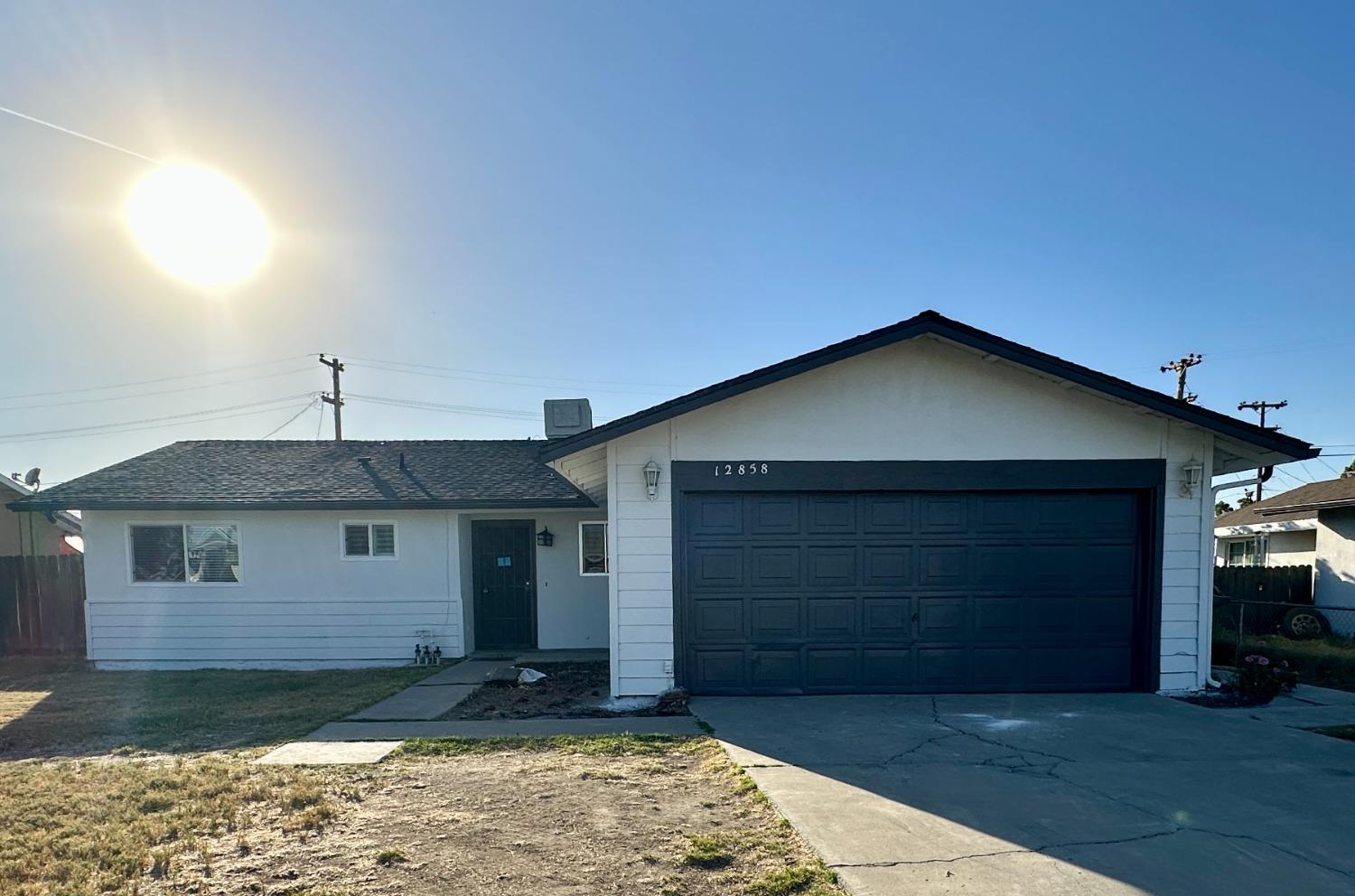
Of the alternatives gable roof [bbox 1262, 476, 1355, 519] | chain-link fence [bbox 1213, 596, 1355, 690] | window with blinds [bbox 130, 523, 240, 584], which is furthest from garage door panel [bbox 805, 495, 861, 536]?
gable roof [bbox 1262, 476, 1355, 519]

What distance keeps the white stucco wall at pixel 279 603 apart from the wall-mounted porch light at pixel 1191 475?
1054 cm

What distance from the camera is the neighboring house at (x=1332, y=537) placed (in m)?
16.3

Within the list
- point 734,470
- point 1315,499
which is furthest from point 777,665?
point 1315,499

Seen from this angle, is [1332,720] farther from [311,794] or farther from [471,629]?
[471,629]

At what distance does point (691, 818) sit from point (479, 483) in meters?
8.76

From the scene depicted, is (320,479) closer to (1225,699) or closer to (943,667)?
(943,667)

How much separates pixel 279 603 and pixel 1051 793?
11.5m

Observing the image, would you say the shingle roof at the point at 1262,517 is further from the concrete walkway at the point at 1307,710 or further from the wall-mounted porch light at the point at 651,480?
the wall-mounted porch light at the point at 651,480

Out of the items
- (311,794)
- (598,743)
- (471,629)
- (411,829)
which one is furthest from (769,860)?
(471,629)

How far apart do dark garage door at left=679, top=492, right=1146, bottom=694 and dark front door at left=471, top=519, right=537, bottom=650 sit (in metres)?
5.19

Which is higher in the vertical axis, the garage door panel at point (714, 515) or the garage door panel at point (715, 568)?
the garage door panel at point (714, 515)

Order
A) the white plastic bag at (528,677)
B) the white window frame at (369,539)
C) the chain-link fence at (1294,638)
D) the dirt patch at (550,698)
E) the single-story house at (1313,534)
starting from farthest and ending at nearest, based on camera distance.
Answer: the single-story house at (1313,534) < the white window frame at (369,539) < the chain-link fence at (1294,638) < the white plastic bag at (528,677) < the dirt patch at (550,698)

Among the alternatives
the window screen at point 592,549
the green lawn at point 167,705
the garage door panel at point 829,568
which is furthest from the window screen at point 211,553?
the garage door panel at point 829,568

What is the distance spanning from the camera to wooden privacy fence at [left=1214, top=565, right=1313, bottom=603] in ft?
57.7
